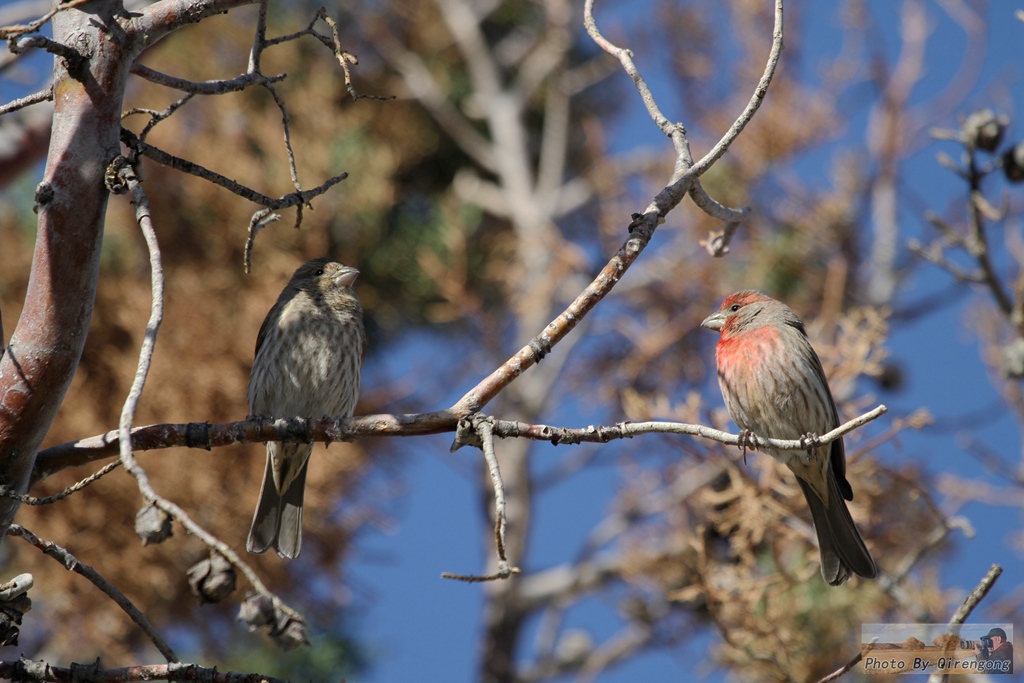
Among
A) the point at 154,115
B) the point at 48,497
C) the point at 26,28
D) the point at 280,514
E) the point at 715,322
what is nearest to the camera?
the point at 26,28

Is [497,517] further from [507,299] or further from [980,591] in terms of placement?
[507,299]

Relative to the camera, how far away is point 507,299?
24.8 ft

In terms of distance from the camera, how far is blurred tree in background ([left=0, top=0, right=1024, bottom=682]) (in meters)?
5.31

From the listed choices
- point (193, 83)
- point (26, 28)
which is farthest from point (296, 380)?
point (26, 28)

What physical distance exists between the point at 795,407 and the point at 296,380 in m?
2.26

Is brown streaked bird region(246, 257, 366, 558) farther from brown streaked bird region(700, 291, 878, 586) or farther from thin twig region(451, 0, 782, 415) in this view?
thin twig region(451, 0, 782, 415)

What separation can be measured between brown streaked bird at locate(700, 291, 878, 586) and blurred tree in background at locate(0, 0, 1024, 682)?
1.19 feet

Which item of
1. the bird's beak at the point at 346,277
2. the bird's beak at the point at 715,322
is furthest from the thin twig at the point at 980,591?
the bird's beak at the point at 346,277

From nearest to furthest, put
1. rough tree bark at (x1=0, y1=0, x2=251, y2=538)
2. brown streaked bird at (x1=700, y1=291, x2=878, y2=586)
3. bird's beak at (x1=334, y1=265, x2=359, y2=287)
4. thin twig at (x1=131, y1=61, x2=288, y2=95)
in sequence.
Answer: rough tree bark at (x1=0, y1=0, x2=251, y2=538) → thin twig at (x1=131, y1=61, x2=288, y2=95) → brown streaked bird at (x1=700, y1=291, x2=878, y2=586) → bird's beak at (x1=334, y1=265, x2=359, y2=287)

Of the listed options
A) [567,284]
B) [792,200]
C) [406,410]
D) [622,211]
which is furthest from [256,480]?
[792,200]

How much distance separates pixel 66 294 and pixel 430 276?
4.64 metres

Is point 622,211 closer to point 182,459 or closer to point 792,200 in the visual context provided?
point 792,200

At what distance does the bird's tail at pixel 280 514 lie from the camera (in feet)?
14.5

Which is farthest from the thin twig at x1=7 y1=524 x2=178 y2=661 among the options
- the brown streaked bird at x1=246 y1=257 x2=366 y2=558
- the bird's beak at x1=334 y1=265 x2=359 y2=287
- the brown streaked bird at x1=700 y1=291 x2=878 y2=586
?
the bird's beak at x1=334 y1=265 x2=359 y2=287
